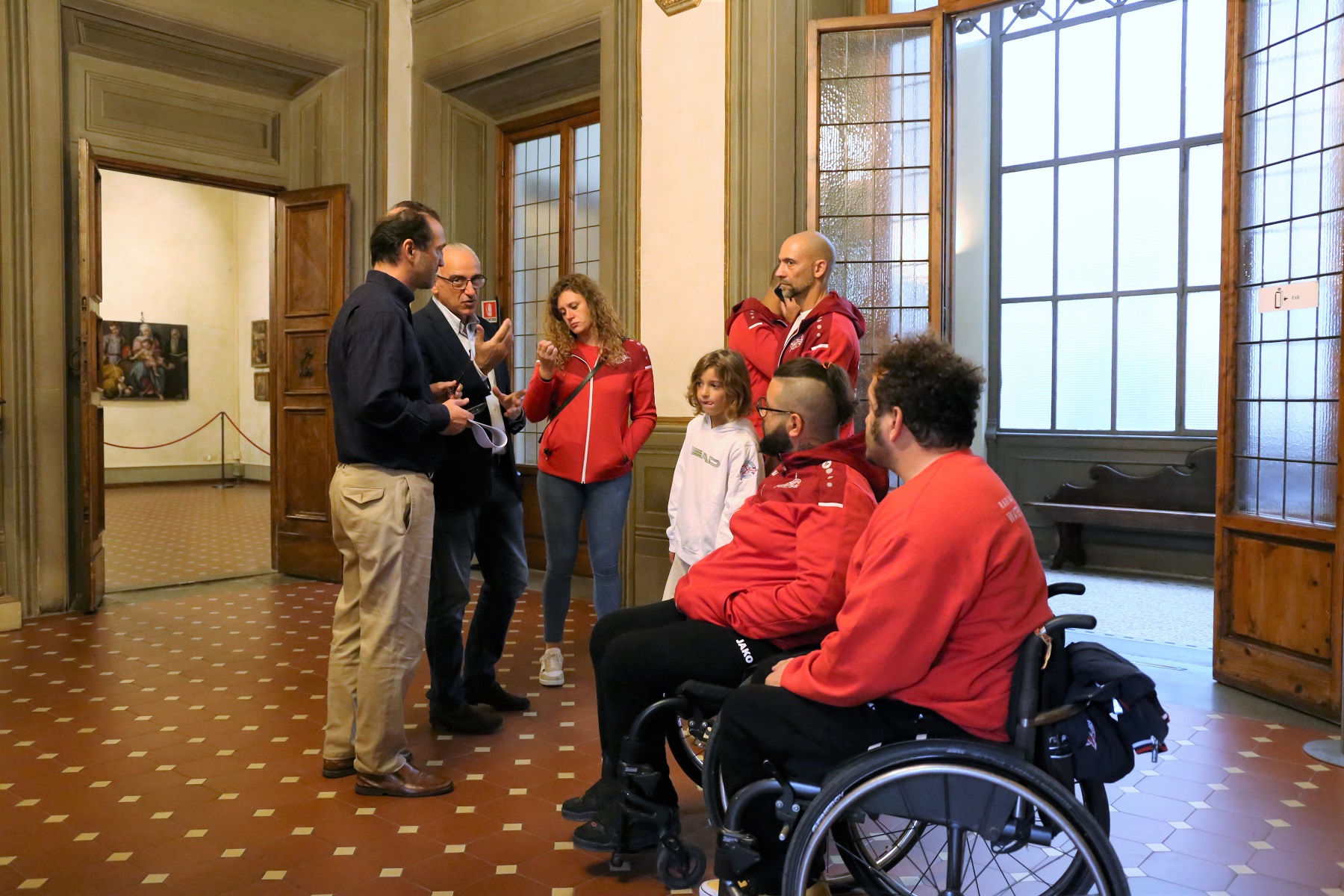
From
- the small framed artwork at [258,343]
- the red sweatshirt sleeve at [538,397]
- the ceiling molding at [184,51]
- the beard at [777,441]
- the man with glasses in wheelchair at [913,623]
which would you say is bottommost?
the man with glasses in wheelchair at [913,623]

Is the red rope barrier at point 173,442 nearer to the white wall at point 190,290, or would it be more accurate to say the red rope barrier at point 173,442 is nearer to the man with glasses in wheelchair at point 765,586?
the white wall at point 190,290

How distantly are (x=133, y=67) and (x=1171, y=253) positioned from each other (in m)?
7.88

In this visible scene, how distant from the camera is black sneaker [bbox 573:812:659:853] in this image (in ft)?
8.21

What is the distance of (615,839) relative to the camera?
2520 millimetres

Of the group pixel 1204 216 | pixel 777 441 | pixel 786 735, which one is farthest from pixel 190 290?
pixel 786 735

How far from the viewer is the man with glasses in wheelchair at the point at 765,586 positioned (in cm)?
227

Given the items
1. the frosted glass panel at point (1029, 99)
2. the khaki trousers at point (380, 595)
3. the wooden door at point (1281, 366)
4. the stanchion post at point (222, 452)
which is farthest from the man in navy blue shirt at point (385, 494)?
the stanchion post at point (222, 452)

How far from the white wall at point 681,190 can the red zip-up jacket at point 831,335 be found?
1776 millimetres

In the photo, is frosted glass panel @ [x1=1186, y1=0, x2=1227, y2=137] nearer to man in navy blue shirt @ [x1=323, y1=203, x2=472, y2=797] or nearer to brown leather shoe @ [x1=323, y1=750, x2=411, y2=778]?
man in navy blue shirt @ [x1=323, y1=203, x2=472, y2=797]

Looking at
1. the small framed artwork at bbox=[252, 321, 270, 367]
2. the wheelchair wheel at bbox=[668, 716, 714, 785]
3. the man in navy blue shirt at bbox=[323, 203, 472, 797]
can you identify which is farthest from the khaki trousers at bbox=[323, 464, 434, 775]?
the small framed artwork at bbox=[252, 321, 270, 367]

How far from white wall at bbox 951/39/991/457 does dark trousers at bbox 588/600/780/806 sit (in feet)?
25.5

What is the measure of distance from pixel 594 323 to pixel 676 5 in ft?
8.43

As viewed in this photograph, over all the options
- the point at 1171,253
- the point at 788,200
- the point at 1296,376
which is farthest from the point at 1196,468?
the point at 788,200

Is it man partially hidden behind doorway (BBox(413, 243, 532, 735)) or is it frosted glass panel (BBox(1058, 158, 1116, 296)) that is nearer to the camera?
man partially hidden behind doorway (BBox(413, 243, 532, 735))
